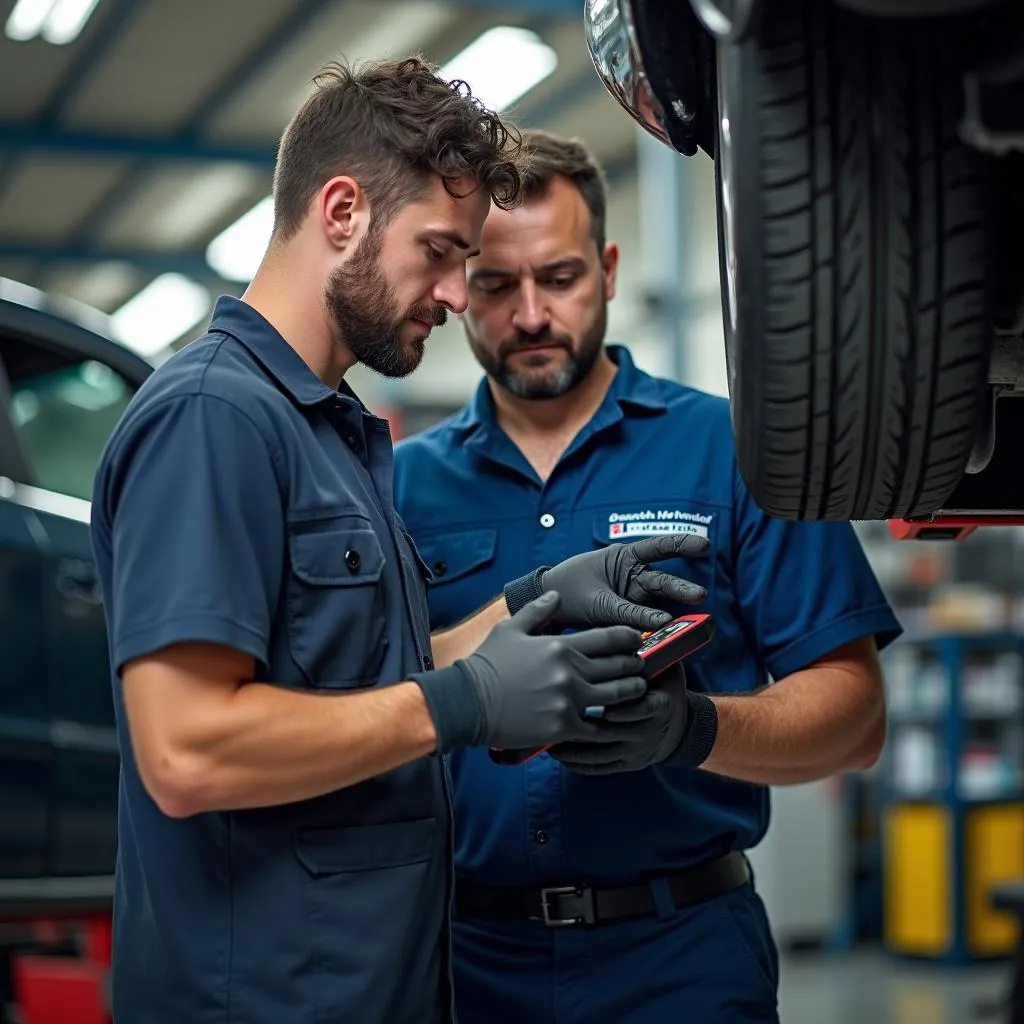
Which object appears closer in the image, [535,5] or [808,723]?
[808,723]

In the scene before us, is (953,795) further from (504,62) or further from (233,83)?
(233,83)

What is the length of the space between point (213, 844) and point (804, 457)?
0.67 metres

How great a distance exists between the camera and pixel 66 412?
339 cm

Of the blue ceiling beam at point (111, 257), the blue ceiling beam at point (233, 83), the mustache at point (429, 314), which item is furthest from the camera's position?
the blue ceiling beam at point (111, 257)

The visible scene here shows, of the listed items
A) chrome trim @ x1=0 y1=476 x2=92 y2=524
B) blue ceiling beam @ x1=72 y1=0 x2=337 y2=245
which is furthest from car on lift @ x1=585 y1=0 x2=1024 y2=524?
blue ceiling beam @ x1=72 y1=0 x2=337 y2=245

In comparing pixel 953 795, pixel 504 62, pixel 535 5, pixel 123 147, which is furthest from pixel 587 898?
pixel 123 147

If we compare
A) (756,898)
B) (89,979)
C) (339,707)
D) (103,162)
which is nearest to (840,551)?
(756,898)

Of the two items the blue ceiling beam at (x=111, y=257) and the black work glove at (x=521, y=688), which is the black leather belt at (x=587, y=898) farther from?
the blue ceiling beam at (x=111, y=257)

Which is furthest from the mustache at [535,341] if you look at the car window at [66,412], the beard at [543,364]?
the car window at [66,412]

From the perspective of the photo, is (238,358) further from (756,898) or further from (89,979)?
(89,979)

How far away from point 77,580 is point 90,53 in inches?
231

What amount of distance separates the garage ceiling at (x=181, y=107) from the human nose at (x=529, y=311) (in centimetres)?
432

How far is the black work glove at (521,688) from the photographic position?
1.39 metres

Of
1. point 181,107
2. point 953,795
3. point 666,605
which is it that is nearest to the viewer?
point 666,605
